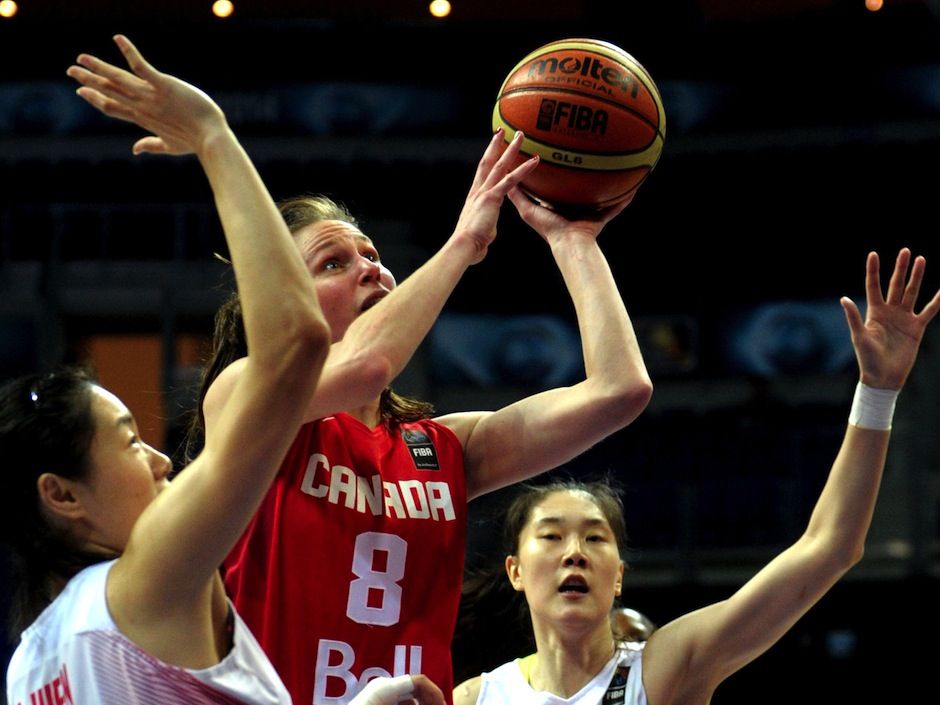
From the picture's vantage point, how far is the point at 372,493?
8.21 ft

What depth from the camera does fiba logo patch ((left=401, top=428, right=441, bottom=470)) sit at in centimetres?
262

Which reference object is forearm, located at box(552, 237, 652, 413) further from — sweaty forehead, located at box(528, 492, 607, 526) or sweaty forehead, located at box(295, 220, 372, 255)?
sweaty forehead, located at box(528, 492, 607, 526)

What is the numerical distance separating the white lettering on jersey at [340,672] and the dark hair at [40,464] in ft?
2.05

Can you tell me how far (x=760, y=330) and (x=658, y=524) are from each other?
2.55 m

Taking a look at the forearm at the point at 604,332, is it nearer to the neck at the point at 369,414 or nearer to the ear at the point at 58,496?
the neck at the point at 369,414

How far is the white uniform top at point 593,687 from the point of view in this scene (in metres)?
3.28

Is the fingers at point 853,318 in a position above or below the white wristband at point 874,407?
above

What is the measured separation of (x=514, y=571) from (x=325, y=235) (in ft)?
4.58

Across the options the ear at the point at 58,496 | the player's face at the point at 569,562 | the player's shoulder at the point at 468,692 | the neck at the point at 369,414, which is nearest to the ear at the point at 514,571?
the player's face at the point at 569,562

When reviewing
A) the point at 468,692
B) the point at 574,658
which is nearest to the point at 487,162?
the point at 574,658

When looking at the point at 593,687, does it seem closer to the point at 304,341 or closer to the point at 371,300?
the point at 371,300

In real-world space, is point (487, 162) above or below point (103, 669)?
above

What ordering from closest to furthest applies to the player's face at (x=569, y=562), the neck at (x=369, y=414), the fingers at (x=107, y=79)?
the fingers at (x=107, y=79) < the neck at (x=369, y=414) < the player's face at (x=569, y=562)

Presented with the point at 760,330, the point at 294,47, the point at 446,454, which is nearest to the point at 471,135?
the point at 294,47
